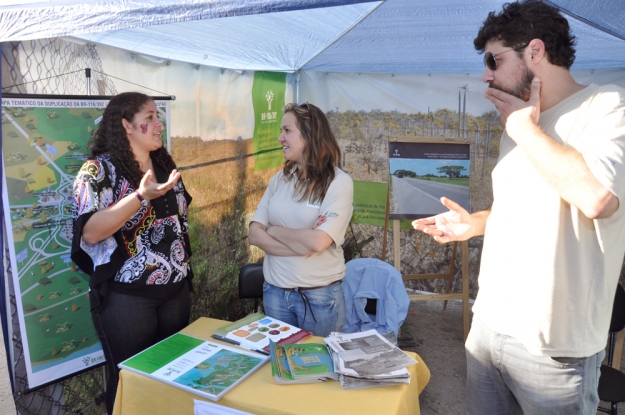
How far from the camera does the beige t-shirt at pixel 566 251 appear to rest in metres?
1.29

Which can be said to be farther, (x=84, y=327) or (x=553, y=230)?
(x=84, y=327)

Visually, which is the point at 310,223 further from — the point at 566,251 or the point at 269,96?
the point at 269,96

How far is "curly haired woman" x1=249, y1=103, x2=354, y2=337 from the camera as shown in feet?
7.53

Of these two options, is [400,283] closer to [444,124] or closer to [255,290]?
[255,290]

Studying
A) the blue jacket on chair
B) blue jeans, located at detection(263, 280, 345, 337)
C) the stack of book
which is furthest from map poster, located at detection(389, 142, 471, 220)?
the stack of book

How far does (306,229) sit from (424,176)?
6.94ft

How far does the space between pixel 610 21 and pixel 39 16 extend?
2.45 meters

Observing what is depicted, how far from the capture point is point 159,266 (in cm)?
204

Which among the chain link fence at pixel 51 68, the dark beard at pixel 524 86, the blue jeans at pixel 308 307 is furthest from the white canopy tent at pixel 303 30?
Result: the blue jeans at pixel 308 307

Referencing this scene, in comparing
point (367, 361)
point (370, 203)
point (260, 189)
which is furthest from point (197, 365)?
point (370, 203)

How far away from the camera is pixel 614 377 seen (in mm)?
2629

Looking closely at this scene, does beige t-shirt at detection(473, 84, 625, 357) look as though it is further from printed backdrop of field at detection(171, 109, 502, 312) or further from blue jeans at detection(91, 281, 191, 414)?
printed backdrop of field at detection(171, 109, 502, 312)

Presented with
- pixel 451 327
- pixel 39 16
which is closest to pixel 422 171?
pixel 451 327

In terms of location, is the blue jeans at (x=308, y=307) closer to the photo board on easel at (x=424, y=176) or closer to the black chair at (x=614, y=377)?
the black chair at (x=614, y=377)
